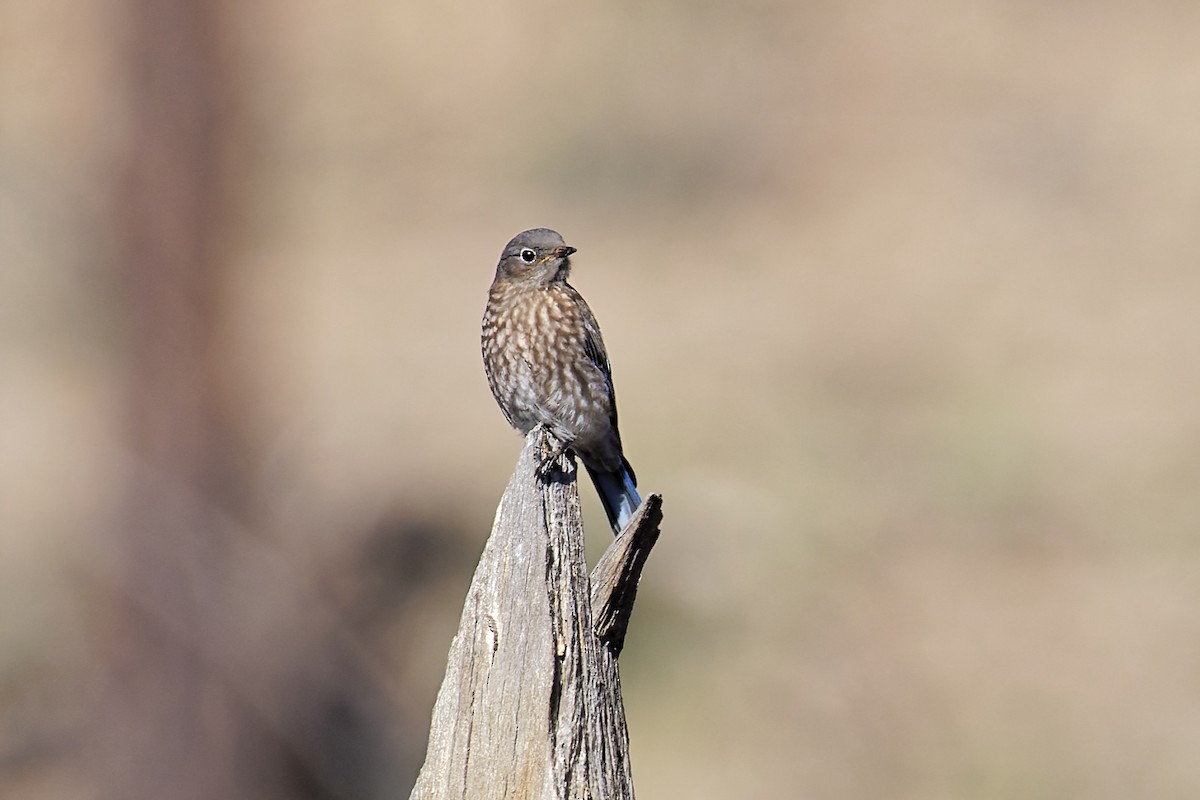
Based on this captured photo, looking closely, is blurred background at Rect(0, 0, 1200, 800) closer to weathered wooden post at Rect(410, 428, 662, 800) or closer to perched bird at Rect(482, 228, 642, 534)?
perched bird at Rect(482, 228, 642, 534)

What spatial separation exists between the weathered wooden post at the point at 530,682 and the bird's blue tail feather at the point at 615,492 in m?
3.58

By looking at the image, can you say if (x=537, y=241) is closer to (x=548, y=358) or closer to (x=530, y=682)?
(x=548, y=358)

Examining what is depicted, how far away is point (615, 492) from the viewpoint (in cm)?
683

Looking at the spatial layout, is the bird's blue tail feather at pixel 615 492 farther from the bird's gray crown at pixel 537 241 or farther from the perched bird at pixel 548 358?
the bird's gray crown at pixel 537 241

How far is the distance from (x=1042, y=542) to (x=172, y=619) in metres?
6.67

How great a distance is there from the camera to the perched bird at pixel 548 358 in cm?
659

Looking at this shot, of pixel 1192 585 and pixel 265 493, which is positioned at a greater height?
pixel 1192 585

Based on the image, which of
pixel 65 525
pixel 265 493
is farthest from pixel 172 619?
pixel 65 525

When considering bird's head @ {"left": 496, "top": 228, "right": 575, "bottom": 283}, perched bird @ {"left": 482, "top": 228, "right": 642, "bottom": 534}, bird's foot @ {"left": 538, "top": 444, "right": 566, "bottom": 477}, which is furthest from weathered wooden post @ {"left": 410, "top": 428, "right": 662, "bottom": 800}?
bird's head @ {"left": 496, "top": 228, "right": 575, "bottom": 283}

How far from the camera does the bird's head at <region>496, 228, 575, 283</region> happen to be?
663 cm

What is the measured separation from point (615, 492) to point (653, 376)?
5986 mm

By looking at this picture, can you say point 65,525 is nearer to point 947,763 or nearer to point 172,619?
point 172,619

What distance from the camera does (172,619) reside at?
6.47m

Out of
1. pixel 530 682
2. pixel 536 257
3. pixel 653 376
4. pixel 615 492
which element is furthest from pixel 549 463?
pixel 653 376
